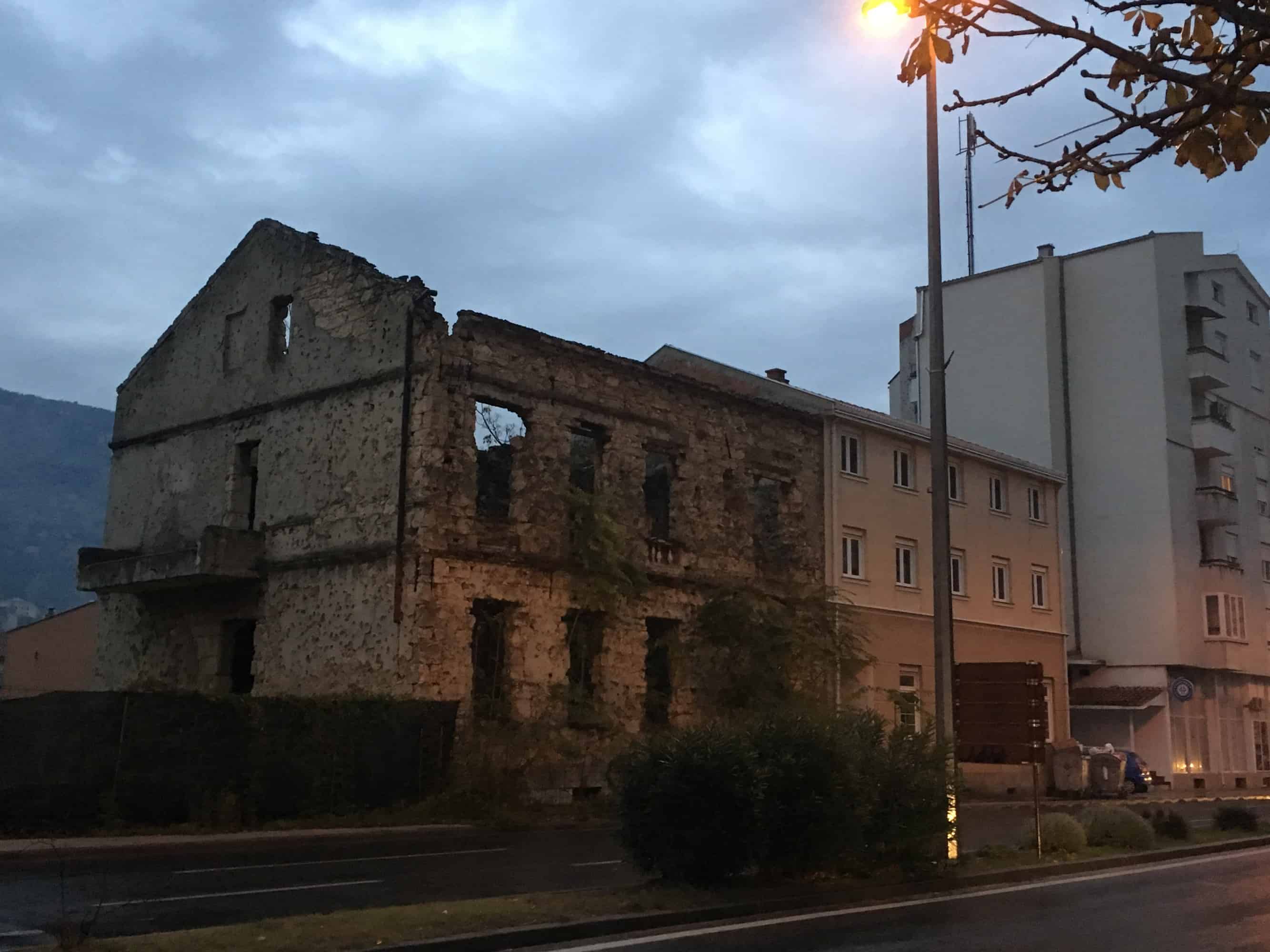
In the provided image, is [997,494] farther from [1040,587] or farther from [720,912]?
→ [720,912]

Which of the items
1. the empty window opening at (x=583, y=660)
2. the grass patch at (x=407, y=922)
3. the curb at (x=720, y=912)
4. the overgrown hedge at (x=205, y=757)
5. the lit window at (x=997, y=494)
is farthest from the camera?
the lit window at (x=997, y=494)

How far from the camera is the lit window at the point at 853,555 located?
33344 mm

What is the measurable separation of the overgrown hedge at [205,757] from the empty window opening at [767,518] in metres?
11.0

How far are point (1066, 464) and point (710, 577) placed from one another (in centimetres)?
2209

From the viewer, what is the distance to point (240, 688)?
2909 cm

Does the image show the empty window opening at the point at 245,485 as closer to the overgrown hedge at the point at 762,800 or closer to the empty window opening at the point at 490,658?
the empty window opening at the point at 490,658

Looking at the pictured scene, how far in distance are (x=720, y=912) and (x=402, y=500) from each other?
49.6ft

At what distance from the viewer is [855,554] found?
3381 cm

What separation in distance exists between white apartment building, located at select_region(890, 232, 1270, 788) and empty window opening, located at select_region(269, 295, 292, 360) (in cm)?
2774

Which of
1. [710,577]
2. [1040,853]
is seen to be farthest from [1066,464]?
[1040,853]

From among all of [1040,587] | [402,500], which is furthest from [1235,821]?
[1040,587]

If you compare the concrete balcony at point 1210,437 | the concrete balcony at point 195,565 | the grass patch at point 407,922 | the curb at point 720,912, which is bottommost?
the curb at point 720,912

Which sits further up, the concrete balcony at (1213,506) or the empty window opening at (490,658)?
the concrete balcony at (1213,506)

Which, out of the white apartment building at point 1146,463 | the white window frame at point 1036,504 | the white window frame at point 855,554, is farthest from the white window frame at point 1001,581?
the white apartment building at point 1146,463
